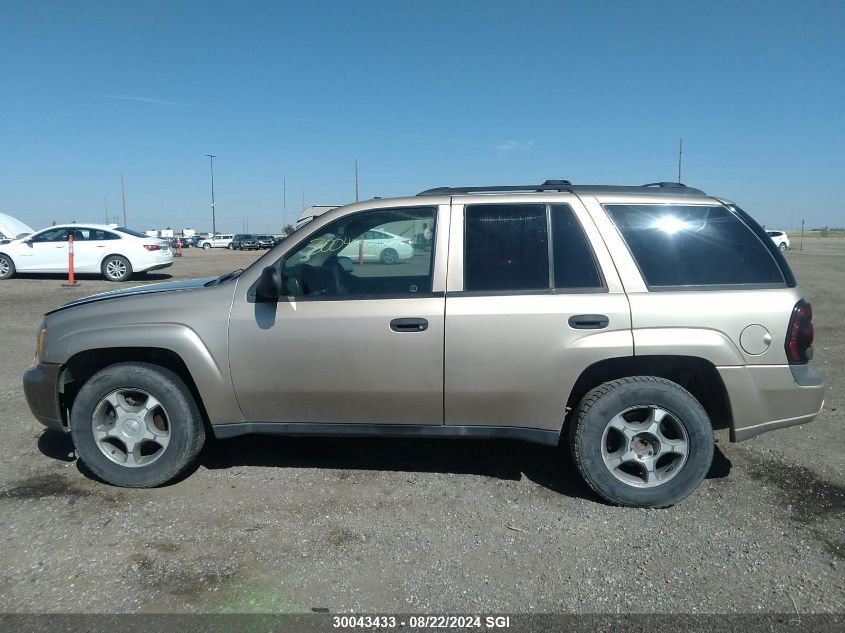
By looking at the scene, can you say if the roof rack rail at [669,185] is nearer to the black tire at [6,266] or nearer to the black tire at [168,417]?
the black tire at [168,417]

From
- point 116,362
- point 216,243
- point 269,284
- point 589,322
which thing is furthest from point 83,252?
point 216,243

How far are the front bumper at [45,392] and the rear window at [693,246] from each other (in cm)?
355

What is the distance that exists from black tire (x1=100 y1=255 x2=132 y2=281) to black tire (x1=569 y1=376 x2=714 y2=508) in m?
15.7

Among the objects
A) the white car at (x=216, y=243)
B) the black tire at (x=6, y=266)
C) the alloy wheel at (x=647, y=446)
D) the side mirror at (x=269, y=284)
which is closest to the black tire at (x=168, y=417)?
the side mirror at (x=269, y=284)

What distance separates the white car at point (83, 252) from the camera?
55.1ft

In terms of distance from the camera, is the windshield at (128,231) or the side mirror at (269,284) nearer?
the side mirror at (269,284)

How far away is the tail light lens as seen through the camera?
3.71 m

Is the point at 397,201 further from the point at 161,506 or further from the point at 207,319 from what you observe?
the point at 161,506

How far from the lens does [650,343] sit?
3.71 m

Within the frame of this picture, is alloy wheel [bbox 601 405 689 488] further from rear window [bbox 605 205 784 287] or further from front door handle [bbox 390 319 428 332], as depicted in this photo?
front door handle [bbox 390 319 428 332]

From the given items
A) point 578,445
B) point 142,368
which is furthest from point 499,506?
point 142,368

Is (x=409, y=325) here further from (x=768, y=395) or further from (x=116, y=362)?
(x=768, y=395)

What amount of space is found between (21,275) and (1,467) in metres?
16.0

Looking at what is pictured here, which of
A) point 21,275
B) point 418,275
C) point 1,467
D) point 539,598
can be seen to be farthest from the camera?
point 21,275
